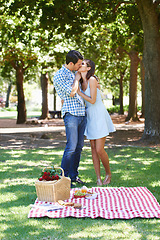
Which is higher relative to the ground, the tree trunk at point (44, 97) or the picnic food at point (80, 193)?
the tree trunk at point (44, 97)

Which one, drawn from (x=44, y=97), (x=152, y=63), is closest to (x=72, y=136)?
(x=152, y=63)

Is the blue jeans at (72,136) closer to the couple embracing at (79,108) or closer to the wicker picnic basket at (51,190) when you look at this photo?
the couple embracing at (79,108)

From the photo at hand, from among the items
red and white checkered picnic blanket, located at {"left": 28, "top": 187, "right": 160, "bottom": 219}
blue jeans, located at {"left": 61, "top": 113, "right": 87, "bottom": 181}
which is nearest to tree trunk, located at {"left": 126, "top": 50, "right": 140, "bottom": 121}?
blue jeans, located at {"left": 61, "top": 113, "right": 87, "bottom": 181}

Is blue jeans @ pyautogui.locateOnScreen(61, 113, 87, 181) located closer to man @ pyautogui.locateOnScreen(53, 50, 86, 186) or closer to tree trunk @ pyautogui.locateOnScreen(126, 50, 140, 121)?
man @ pyautogui.locateOnScreen(53, 50, 86, 186)

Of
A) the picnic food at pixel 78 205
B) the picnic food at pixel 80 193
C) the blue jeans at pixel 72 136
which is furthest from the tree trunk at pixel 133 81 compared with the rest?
the picnic food at pixel 78 205

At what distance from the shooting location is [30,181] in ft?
21.5

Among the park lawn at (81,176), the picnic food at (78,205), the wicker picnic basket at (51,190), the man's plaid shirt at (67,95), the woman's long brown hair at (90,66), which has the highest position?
the woman's long brown hair at (90,66)

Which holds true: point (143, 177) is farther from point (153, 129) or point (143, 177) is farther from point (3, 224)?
point (153, 129)

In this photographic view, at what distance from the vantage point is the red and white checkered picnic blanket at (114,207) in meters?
4.54

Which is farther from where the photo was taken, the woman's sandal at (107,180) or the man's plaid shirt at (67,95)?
the woman's sandal at (107,180)

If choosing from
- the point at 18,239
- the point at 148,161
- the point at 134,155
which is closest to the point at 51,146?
the point at 134,155

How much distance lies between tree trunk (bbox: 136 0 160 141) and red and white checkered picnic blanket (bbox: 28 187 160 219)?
6.43m

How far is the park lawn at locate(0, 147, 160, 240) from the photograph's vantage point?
3.96 meters

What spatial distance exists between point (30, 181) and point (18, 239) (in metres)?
2.77
